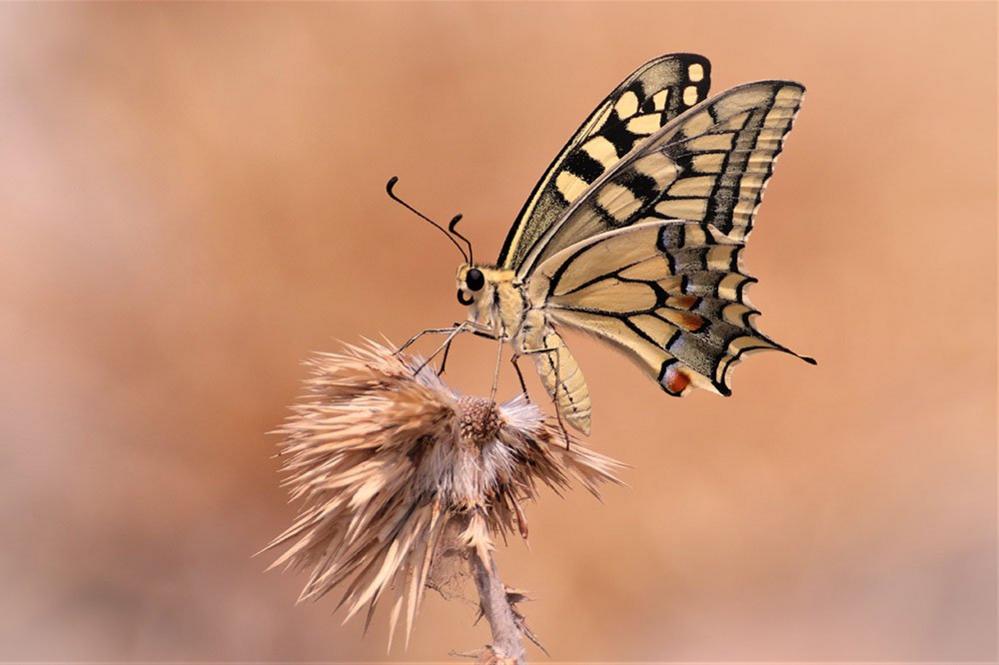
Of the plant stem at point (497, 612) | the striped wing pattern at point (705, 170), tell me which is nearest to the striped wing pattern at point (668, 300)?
the striped wing pattern at point (705, 170)

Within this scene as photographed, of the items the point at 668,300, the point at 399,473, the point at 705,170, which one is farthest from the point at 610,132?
the point at 399,473

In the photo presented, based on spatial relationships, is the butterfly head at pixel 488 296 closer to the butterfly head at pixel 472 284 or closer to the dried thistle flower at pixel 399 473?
the butterfly head at pixel 472 284

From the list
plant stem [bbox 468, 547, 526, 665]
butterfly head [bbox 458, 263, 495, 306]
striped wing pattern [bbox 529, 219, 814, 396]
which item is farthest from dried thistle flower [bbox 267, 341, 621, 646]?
striped wing pattern [bbox 529, 219, 814, 396]

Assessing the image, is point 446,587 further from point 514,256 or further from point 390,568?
point 514,256

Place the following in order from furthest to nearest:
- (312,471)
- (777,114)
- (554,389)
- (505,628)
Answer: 1. (777,114)
2. (554,389)
3. (312,471)
4. (505,628)

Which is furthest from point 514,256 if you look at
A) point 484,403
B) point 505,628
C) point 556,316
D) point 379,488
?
point 505,628

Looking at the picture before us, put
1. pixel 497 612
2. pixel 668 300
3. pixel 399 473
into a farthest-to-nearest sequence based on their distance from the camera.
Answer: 1. pixel 668 300
2. pixel 399 473
3. pixel 497 612

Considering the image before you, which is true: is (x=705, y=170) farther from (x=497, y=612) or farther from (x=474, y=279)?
(x=497, y=612)
